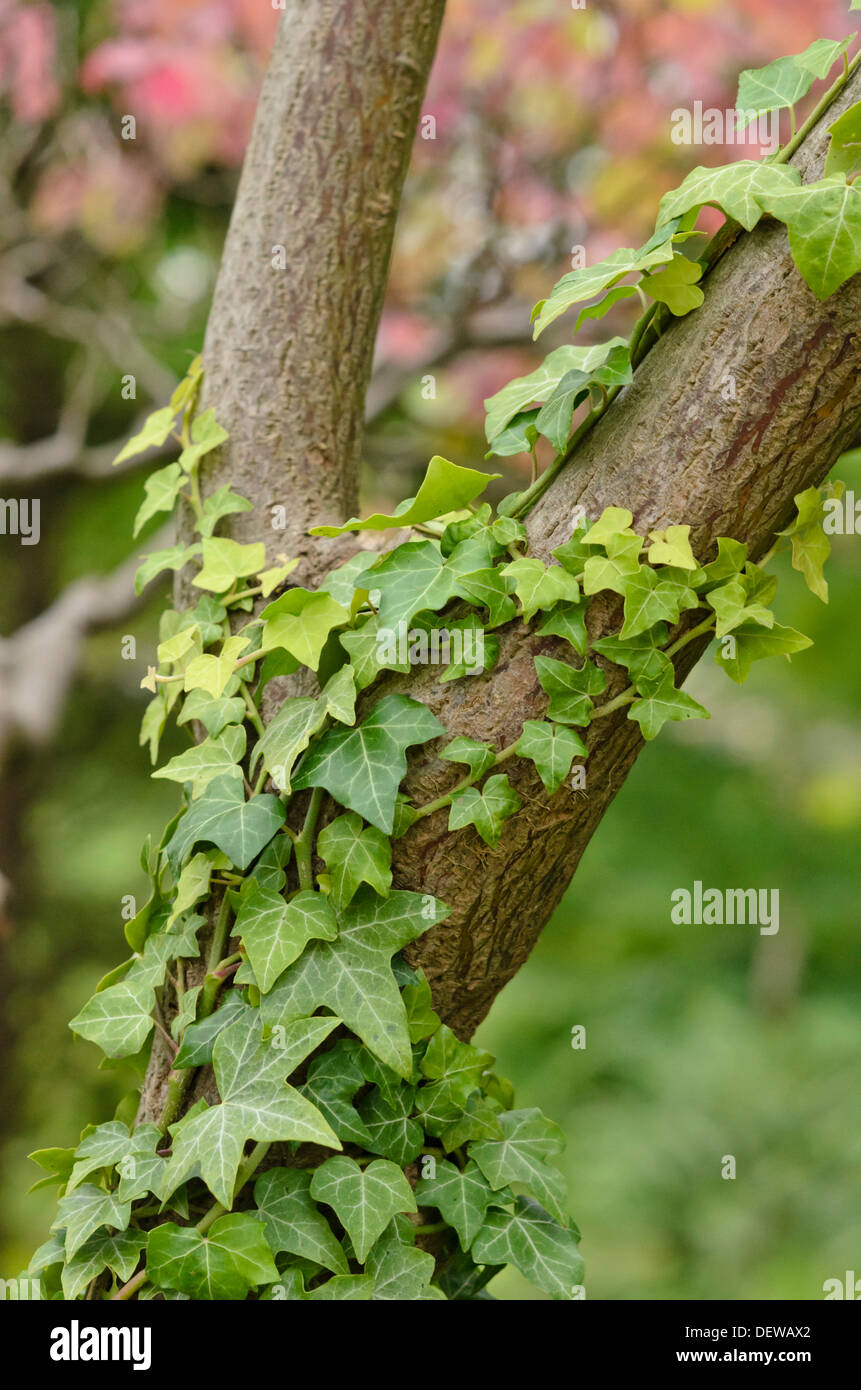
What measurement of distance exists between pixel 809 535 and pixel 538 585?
0.21 m

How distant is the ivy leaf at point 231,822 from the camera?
766mm

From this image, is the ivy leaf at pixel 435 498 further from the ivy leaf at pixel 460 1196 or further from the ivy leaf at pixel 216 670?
the ivy leaf at pixel 460 1196

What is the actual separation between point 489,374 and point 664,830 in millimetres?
1373

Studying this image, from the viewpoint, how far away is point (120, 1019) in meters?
0.84

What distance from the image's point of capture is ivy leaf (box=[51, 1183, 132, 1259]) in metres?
0.78

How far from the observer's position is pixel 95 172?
265 cm

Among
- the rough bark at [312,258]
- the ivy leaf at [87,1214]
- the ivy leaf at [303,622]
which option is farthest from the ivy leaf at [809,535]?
the ivy leaf at [87,1214]

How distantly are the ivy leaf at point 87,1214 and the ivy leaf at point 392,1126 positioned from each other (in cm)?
20

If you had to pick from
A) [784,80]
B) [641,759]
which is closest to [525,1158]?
[784,80]

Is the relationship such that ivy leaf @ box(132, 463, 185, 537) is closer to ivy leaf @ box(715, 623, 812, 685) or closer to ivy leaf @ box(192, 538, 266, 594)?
ivy leaf @ box(192, 538, 266, 594)

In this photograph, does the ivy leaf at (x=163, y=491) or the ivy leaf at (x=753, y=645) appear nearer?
the ivy leaf at (x=753, y=645)

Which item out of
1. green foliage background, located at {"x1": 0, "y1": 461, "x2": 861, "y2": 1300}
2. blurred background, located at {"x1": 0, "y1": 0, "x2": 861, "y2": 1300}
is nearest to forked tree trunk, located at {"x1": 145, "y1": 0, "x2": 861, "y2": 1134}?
blurred background, located at {"x1": 0, "y1": 0, "x2": 861, "y2": 1300}

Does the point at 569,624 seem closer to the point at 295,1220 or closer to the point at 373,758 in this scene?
→ the point at 373,758
